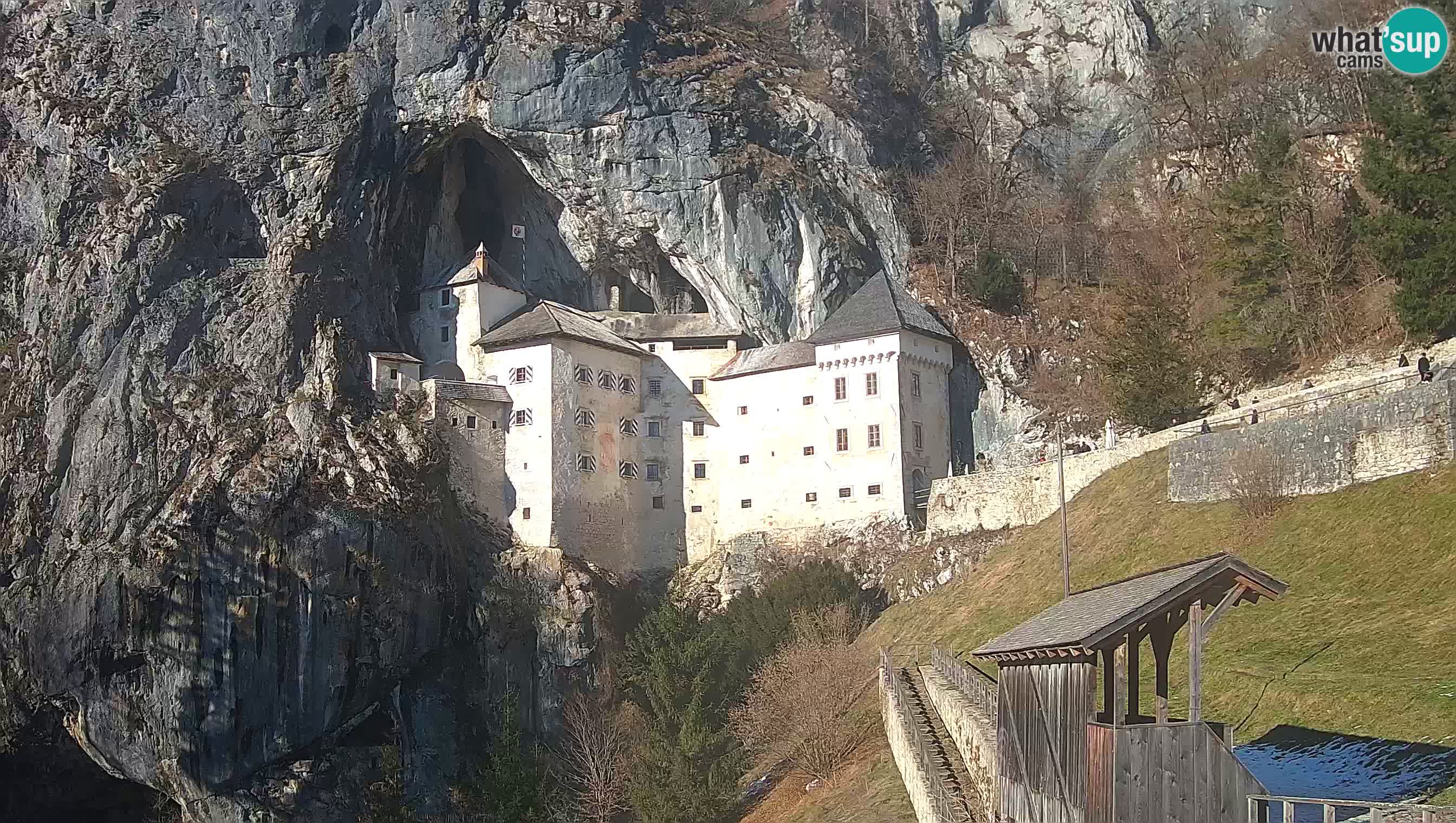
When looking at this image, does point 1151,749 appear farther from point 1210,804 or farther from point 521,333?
point 521,333

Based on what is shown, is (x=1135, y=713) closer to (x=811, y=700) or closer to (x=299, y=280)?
(x=811, y=700)

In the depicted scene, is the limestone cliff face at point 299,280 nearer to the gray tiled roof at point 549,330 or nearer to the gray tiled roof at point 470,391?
the gray tiled roof at point 470,391

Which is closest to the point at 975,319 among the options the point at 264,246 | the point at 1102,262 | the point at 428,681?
the point at 1102,262

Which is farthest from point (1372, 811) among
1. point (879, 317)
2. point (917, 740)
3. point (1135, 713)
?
point (879, 317)

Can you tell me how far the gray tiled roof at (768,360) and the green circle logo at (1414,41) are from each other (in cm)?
2083

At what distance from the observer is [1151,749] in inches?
653

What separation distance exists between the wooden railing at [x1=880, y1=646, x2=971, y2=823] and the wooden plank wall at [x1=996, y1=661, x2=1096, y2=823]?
1521 mm

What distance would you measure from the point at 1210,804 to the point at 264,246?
4798cm

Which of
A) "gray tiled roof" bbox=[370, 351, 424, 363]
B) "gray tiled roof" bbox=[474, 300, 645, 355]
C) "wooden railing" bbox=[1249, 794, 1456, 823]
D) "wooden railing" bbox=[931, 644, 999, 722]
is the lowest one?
"wooden railing" bbox=[931, 644, 999, 722]

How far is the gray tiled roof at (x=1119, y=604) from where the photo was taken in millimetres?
16453

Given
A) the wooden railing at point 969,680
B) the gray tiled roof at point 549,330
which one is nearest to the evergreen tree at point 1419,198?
the wooden railing at point 969,680

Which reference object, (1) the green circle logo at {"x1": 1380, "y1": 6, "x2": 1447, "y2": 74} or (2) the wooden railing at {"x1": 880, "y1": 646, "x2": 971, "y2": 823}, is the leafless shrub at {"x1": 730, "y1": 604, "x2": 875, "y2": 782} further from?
(1) the green circle logo at {"x1": 1380, "y1": 6, "x2": 1447, "y2": 74}

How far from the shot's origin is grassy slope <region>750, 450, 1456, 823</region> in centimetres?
2153

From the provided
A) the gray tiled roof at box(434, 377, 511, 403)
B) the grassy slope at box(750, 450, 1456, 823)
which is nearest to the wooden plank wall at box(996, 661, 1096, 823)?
the grassy slope at box(750, 450, 1456, 823)
